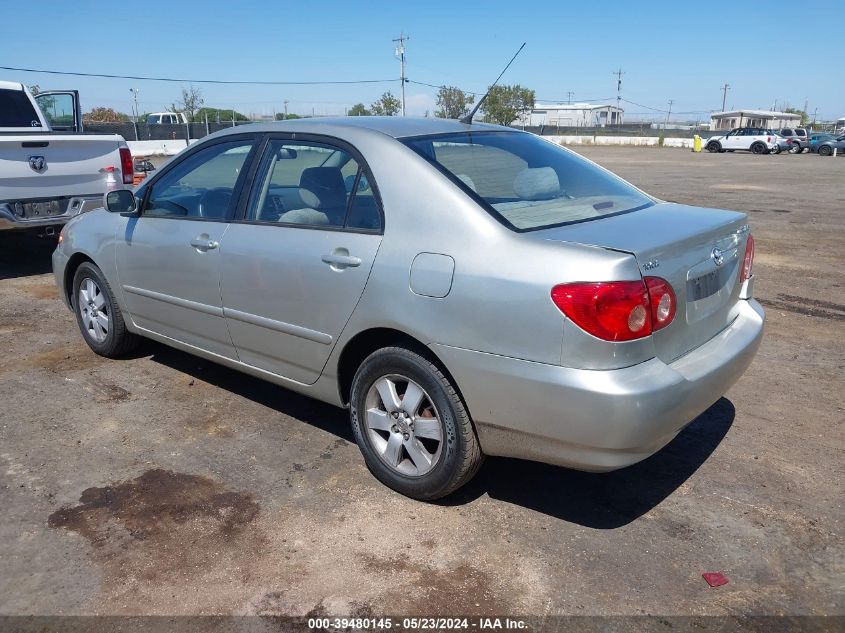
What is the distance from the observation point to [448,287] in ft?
9.91

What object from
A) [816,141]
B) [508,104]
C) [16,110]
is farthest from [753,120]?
[16,110]

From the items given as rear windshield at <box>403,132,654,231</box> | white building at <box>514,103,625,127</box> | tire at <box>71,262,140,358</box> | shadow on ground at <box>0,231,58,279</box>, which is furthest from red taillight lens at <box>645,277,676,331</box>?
white building at <box>514,103,625,127</box>

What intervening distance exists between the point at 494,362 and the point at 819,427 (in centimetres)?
238

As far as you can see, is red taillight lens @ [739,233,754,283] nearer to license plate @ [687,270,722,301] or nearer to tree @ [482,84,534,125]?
license plate @ [687,270,722,301]

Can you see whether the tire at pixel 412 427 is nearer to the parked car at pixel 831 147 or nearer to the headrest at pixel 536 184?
the headrest at pixel 536 184

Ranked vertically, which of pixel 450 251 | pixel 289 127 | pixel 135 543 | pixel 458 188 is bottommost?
pixel 135 543

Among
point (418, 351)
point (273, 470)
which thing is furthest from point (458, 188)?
point (273, 470)

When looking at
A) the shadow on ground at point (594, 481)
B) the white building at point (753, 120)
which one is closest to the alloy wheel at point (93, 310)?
the shadow on ground at point (594, 481)

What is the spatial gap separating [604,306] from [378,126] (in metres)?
1.67

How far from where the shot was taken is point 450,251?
3064 millimetres

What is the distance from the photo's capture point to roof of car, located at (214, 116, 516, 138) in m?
3.71

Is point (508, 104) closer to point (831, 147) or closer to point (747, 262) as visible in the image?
point (831, 147)

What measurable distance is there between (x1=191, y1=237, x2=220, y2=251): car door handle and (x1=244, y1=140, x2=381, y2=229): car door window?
0.26 metres

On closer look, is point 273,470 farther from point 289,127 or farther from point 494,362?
point 289,127
